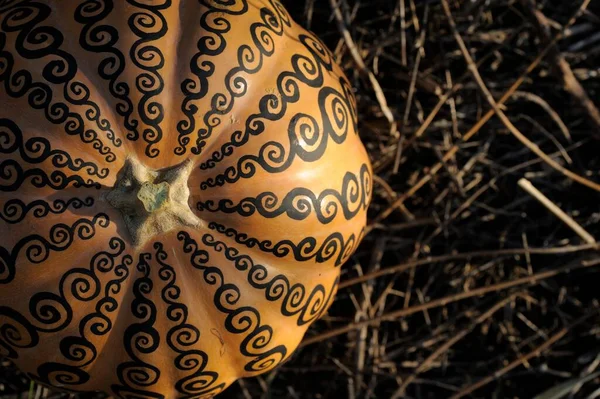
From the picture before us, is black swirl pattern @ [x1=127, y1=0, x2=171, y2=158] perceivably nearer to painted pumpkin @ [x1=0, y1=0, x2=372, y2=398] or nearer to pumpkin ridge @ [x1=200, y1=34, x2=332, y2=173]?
painted pumpkin @ [x1=0, y1=0, x2=372, y2=398]

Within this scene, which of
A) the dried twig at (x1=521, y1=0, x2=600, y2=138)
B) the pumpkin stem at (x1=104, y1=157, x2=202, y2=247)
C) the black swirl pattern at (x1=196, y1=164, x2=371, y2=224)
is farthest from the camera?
the dried twig at (x1=521, y1=0, x2=600, y2=138)

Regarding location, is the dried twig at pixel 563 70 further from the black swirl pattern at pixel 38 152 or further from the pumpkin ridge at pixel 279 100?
the black swirl pattern at pixel 38 152

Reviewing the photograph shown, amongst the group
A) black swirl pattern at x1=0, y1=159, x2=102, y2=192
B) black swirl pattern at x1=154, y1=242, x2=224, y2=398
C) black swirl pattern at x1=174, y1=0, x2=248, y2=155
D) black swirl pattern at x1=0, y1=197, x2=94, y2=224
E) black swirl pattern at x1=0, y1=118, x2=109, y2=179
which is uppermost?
black swirl pattern at x1=174, y1=0, x2=248, y2=155

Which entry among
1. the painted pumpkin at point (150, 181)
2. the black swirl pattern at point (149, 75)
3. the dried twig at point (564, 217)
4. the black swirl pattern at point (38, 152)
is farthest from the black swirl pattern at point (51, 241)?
the dried twig at point (564, 217)

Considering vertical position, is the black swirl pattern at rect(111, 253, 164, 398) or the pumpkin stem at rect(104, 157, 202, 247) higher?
the pumpkin stem at rect(104, 157, 202, 247)

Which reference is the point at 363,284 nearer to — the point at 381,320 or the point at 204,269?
the point at 381,320

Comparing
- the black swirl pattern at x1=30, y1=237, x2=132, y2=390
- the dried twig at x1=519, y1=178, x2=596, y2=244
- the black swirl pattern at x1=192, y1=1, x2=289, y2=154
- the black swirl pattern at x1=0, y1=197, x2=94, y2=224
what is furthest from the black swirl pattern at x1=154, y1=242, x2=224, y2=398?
the dried twig at x1=519, y1=178, x2=596, y2=244

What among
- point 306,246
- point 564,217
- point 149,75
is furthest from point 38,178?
point 564,217

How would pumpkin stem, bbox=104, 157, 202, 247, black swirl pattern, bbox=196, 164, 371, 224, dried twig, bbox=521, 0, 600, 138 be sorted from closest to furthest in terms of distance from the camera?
1. pumpkin stem, bbox=104, 157, 202, 247
2. black swirl pattern, bbox=196, 164, 371, 224
3. dried twig, bbox=521, 0, 600, 138
